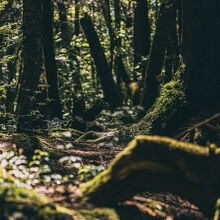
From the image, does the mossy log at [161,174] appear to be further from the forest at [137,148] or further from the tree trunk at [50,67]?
the tree trunk at [50,67]

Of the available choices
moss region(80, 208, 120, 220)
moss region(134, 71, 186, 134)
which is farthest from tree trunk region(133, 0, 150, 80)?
moss region(80, 208, 120, 220)

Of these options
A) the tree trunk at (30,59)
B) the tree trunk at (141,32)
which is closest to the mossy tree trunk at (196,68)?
the tree trunk at (30,59)

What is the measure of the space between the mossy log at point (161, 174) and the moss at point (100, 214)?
105mm

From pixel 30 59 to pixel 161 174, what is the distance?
19.1 feet

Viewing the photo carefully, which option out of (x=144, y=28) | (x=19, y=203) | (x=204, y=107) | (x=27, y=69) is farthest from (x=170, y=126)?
(x=144, y=28)

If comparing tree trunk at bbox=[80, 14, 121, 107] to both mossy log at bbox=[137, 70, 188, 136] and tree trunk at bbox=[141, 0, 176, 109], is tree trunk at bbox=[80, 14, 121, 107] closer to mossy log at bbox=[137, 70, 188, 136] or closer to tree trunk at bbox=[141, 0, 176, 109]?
tree trunk at bbox=[141, 0, 176, 109]

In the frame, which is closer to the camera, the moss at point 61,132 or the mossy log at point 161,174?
the mossy log at point 161,174

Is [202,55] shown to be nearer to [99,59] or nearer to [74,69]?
[99,59]

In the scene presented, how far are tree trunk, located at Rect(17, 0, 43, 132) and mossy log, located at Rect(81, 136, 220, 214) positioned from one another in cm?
482

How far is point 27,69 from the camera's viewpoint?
24.8 feet

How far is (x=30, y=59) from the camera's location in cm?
757

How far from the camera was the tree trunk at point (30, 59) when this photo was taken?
746 centimetres

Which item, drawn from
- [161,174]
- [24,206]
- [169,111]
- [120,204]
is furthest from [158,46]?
[24,206]

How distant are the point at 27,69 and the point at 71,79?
9.72 m
